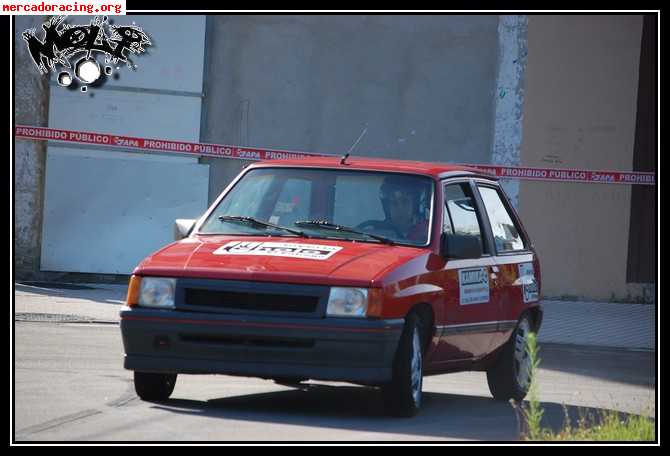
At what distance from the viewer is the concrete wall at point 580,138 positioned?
70.4 feet

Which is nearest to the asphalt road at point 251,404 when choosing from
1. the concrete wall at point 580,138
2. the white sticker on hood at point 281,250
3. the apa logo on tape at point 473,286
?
the apa logo on tape at point 473,286

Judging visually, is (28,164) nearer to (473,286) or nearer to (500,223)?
(500,223)

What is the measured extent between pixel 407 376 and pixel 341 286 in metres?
0.73

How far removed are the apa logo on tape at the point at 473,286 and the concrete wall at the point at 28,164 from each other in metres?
11.2

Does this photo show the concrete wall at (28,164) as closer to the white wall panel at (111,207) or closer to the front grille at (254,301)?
the white wall panel at (111,207)

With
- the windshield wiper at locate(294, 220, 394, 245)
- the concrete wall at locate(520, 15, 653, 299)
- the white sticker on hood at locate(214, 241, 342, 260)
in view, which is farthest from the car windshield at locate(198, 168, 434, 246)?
the concrete wall at locate(520, 15, 653, 299)

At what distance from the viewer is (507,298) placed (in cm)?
1088

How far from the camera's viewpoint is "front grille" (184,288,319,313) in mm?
8844

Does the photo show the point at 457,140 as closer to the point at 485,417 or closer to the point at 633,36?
the point at 633,36

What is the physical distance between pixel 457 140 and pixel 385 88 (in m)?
1.27

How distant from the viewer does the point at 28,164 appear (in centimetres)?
2059

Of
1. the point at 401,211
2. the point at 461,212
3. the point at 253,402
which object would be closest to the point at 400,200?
the point at 401,211

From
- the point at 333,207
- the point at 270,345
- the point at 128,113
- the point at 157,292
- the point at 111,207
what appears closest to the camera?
the point at 270,345

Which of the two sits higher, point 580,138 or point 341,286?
point 580,138
